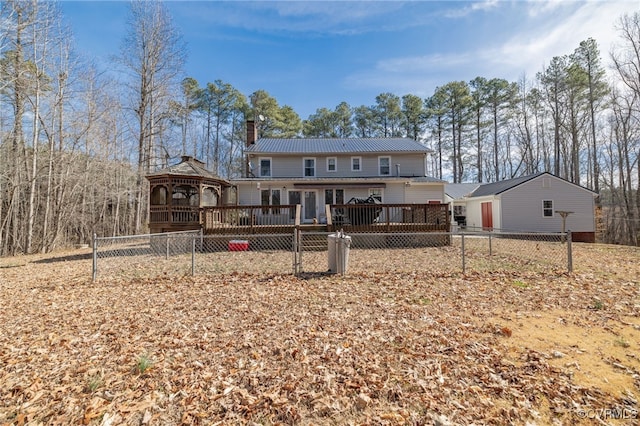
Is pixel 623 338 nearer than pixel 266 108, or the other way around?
pixel 623 338

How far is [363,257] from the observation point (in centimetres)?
938

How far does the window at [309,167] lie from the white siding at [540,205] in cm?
1319

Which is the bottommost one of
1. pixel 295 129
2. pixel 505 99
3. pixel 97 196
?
pixel 97 196

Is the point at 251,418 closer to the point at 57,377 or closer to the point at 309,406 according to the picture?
the point at 309,406

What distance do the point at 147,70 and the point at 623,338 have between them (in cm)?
2401

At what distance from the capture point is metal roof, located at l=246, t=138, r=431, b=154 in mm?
18344

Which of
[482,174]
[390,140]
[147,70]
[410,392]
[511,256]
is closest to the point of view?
→ [410,392]

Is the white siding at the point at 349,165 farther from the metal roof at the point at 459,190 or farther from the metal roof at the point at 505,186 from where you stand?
the metal roof at the point at 459,190

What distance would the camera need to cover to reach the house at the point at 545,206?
18.4 metres

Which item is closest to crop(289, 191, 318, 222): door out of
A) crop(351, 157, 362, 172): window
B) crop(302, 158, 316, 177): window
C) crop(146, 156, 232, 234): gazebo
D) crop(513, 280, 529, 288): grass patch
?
crop(302, 158, 316, 177): window

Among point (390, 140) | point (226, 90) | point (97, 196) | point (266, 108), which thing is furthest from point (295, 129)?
point (97, 196)

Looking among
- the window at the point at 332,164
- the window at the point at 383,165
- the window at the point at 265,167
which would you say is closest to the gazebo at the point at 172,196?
the window at the point at 265,167

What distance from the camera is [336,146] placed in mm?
19734

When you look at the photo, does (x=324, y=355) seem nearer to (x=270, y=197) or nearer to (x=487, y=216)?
(x=270, y=197)
